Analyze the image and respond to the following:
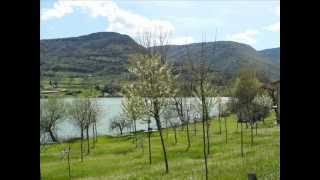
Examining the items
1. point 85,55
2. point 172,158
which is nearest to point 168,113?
point 172,158

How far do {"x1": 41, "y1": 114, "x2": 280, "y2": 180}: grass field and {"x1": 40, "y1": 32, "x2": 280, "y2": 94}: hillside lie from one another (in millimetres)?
1762

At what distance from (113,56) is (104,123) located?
21.0ft

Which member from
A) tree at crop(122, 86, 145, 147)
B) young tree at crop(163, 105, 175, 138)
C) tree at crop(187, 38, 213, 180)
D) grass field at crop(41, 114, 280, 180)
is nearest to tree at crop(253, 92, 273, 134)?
grass field at crop(41, 114, 280, 180)

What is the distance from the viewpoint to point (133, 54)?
11312 millimetres

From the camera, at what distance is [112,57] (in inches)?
773

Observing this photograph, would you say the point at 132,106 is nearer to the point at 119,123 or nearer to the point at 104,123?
the point at 119,123

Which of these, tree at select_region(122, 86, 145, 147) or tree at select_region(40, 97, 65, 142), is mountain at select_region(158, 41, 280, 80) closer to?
tree at select_region(122, 86, 145, 147)

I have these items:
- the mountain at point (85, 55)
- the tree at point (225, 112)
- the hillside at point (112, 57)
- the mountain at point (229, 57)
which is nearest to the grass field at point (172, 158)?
the tree at point (225, 112)

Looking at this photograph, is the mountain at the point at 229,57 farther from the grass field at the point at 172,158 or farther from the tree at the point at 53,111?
the tree at the point at 53,111
